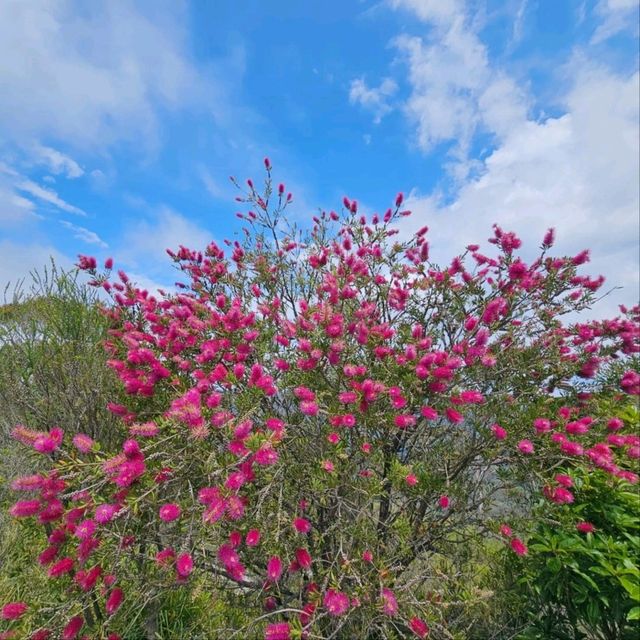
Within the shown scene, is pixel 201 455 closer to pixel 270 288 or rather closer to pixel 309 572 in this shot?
pixel 309 572

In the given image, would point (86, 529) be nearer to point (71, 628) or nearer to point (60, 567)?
point (60, 567)

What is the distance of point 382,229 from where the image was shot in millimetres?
4191

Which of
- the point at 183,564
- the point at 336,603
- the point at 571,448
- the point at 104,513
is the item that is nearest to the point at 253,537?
the point at 183,564

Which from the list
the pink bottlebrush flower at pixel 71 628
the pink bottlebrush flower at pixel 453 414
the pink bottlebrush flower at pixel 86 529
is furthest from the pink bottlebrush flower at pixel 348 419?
the pink bottlebrush flower at pixel 71 628

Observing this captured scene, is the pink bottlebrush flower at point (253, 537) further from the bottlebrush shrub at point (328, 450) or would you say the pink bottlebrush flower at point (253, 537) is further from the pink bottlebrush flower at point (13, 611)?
the pink bottlebrush flower at point (13, 611)

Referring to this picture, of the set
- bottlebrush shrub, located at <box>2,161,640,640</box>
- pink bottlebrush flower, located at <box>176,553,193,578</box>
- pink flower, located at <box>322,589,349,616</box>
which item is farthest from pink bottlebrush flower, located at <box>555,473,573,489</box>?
pink bottlebrush flower, located at <box>176,553,193,578</box>

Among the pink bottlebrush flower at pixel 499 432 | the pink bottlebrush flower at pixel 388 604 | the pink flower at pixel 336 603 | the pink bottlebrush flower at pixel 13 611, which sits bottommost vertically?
the pink bottlebrush flower at pixel 388 604

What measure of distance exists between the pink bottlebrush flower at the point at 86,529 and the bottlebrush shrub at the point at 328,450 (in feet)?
0.05

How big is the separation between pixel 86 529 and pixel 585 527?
2659 mm

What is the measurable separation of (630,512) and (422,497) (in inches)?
46.7

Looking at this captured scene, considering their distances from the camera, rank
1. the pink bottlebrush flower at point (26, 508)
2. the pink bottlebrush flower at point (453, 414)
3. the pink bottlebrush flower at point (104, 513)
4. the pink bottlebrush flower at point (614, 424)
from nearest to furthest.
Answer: the pink bottlebrush flower at point (104, 513) → the pink bottlebrush flower at point (26, 508) → the pink bottlebrush flower at point (453, 414) → the pink bottlebrush flower at point (614, 424)

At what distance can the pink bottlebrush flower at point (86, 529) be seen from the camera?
1.87 metres

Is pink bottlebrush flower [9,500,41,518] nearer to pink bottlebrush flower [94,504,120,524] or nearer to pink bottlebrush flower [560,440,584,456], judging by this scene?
pink bottlebrush flower [94,504,120,524]

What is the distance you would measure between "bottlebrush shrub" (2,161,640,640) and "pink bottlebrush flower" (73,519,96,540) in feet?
0.05
